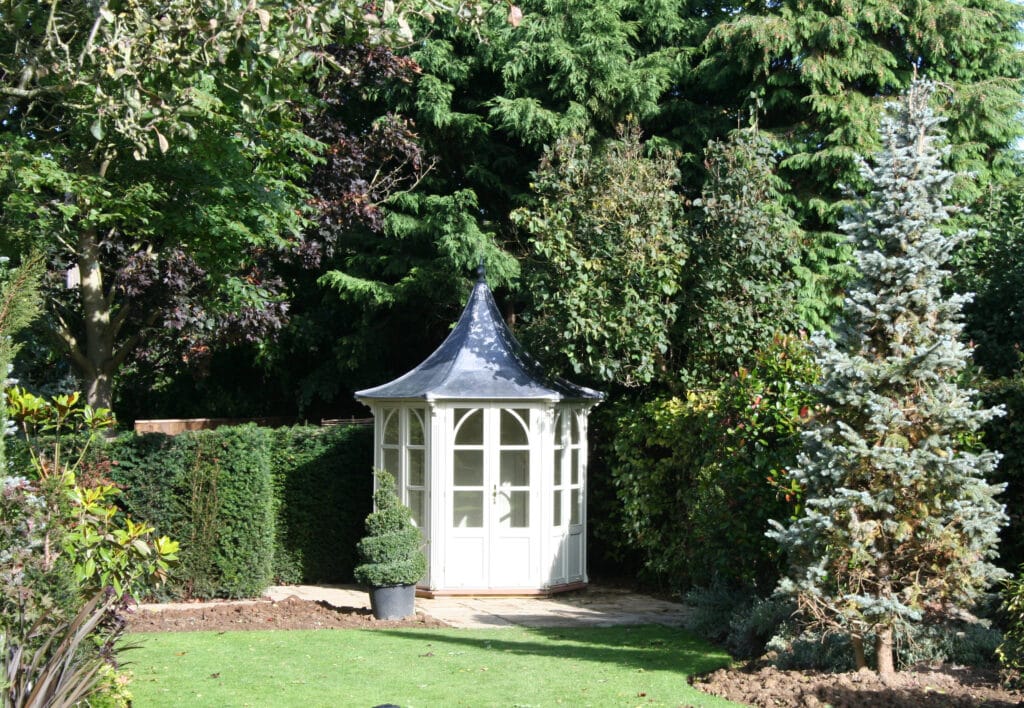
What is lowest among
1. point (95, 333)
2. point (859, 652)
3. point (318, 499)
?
point (859, 652)

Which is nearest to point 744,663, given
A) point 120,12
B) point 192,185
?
point 120,12

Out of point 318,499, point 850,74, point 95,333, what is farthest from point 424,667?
point 850,74

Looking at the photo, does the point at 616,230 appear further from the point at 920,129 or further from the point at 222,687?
the point at 222,687

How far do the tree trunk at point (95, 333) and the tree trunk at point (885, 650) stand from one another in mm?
11420

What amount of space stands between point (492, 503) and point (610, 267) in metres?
3.21

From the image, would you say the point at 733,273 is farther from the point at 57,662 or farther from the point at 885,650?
the point at 57,662

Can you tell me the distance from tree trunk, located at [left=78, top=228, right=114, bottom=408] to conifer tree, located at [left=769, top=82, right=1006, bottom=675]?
1071cm

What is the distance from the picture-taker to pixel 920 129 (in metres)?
8.13

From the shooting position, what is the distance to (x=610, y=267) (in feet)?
42.2

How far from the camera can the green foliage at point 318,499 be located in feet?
45.6

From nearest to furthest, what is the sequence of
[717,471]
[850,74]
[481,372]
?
[717,471]
[481,372]
[850,74]

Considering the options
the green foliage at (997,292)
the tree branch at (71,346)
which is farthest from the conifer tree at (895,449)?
the tree branch at (71,346)

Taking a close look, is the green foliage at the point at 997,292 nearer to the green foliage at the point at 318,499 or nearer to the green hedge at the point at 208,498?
the green foliage at the point at 318,499

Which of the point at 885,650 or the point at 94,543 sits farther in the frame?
the point at 885,650
